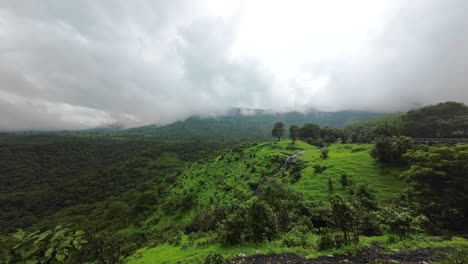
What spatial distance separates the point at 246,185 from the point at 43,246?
52.1 metres

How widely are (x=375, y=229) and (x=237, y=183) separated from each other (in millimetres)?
40687

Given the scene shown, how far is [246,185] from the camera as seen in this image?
53969 mm

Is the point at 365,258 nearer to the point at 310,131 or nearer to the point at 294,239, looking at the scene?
the point at 294,239

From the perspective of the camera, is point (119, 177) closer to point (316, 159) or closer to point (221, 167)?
point (221, 167)

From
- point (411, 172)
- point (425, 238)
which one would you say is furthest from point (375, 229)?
point (411, 172)

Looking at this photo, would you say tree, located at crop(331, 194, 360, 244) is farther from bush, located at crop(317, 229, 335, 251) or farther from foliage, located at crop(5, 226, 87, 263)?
foliage, located at crop(5, 226, 87, 263)

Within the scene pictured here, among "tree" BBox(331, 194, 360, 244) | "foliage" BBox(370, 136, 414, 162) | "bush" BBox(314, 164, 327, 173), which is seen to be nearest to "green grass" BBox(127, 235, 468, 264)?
"tree" BBox(331, 194, 360, 244)

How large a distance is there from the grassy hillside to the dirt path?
86 cm

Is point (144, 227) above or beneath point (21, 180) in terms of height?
above

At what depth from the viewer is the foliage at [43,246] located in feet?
12.0

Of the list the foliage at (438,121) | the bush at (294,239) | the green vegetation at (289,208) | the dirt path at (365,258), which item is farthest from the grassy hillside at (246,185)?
the foliage at (438,121)

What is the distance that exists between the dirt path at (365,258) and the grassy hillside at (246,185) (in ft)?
2.84

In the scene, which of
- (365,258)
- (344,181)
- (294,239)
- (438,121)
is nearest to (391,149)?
(344,181)

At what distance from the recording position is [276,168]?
61031 millimetres
